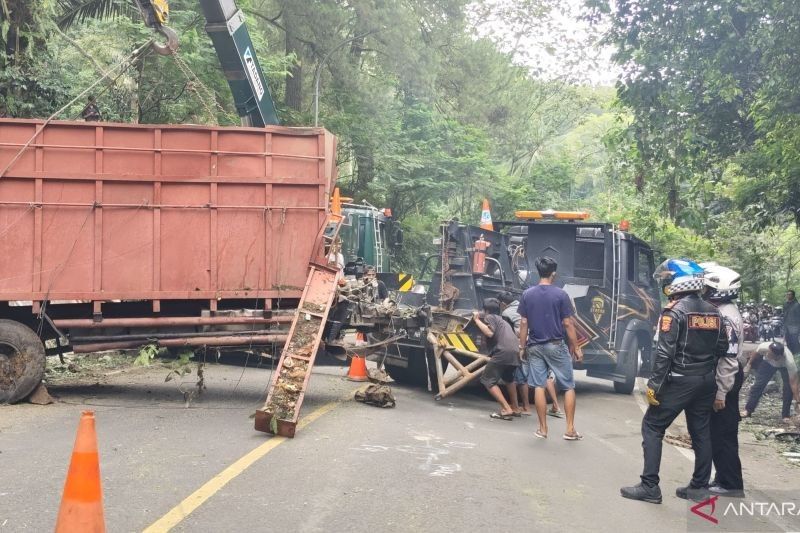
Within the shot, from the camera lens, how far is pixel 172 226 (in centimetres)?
968

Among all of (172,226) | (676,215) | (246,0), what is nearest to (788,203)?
(676,215)

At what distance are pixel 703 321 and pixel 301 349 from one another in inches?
169

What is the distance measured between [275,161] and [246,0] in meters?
12.2

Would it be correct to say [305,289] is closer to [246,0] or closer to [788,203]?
[788,203]

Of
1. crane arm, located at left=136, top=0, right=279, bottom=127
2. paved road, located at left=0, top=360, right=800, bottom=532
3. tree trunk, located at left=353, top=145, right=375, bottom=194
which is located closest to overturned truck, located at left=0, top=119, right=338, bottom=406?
paved road, located at left=0, top=360, right=800, bottom=532

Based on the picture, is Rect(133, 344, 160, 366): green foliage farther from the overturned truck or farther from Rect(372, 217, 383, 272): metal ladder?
Rect(372, 217, 383, 272): metal ladder

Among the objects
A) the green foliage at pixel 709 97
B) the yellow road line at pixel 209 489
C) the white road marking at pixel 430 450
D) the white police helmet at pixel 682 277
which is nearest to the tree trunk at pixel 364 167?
the green foliage at pixel 709 97

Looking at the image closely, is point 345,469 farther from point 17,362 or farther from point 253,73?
point 253,73

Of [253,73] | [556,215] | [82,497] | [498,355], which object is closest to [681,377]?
[498,355]

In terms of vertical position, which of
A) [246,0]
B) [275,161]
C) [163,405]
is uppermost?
[246,0]

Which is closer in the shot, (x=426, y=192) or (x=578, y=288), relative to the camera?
(x=578, y=288)

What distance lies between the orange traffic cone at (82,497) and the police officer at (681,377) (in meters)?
3.99

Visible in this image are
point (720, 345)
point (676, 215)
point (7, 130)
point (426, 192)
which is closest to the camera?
point (720, 345)

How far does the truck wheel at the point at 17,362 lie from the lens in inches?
376
